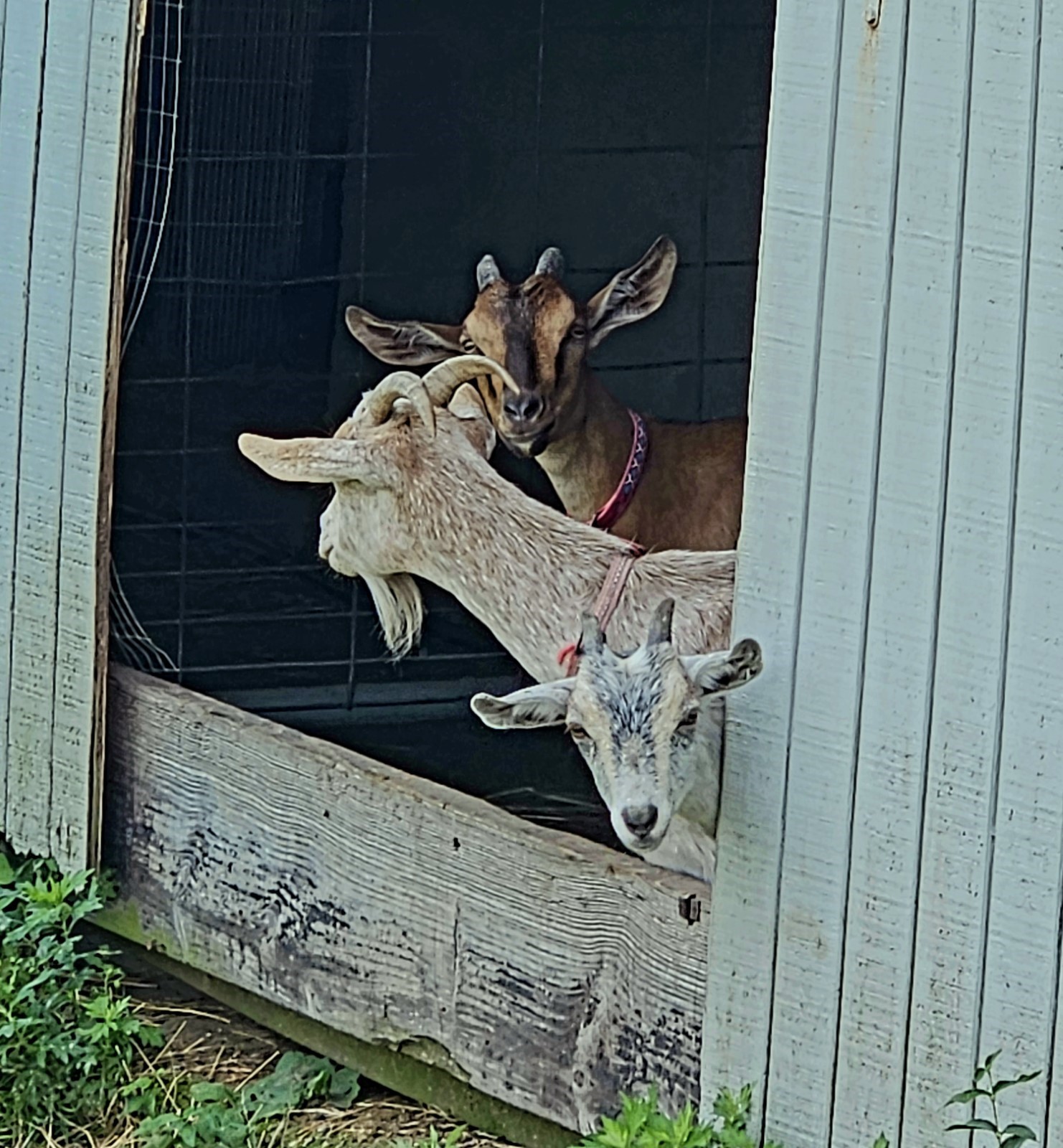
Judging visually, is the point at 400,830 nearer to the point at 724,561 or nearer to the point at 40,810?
the point at 724,561

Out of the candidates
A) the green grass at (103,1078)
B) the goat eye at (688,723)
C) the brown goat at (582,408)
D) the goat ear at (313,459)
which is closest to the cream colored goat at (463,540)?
the goat ear at (313,459)

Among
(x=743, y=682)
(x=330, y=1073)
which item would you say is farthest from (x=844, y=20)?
(x=330, y=1073)

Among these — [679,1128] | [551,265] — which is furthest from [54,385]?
[679,1128]

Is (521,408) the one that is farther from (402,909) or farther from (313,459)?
(402,909)

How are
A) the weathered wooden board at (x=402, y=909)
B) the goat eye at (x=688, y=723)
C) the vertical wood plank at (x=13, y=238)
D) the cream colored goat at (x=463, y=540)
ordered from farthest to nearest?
the vertical wood plank at (x=13, y=238) → the cream colored goat at (x=463, y=540) → the weathered wooden board at (x=402, y=909) → the goat eye at (x=688, y=723)

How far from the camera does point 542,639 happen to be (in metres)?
3.75

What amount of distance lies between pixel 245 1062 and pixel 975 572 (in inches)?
81.0

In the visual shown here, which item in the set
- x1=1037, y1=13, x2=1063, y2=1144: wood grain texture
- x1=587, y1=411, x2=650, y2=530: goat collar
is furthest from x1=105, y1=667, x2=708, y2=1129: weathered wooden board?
x1=587, y1=411, x2=650, y2=530: goat collar

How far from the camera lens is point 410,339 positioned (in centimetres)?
456

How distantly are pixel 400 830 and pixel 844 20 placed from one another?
168cm

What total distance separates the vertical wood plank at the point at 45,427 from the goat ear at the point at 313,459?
0.70 metres

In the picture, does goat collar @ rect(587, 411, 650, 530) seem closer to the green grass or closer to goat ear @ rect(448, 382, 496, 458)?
goat ear @ rect(448, 382, 496, 458)

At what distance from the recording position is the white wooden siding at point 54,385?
177 inches

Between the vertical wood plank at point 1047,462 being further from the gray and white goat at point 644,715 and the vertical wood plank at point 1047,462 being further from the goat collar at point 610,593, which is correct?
the goat collar at point 610,593
